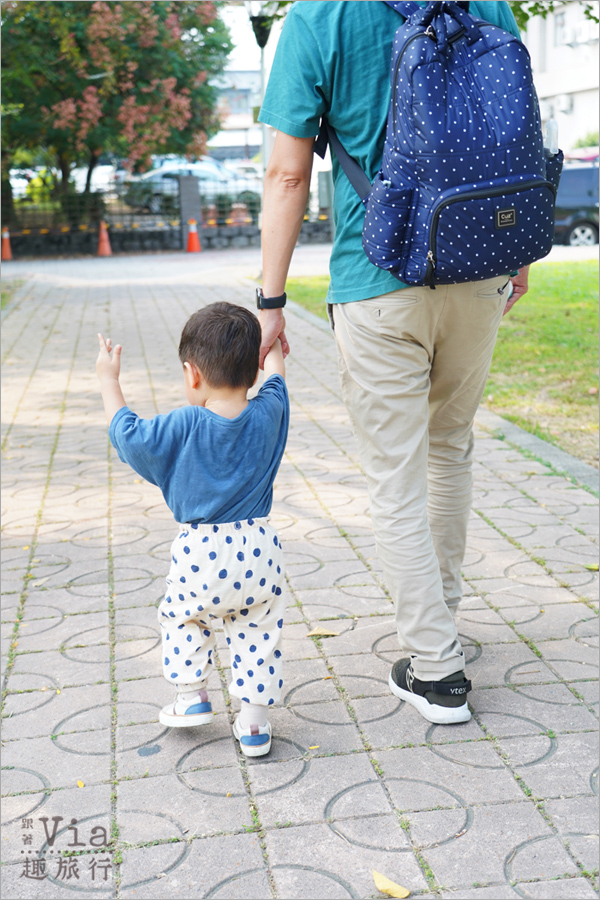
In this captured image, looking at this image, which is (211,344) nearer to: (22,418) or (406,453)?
(406,453)

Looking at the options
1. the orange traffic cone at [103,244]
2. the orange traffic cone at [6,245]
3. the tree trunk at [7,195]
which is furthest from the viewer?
the orange traffic cone at [103,244]

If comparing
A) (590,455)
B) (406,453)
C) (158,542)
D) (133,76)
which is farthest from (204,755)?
(133,76)

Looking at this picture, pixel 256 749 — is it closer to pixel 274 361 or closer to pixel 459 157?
pixel 274 361

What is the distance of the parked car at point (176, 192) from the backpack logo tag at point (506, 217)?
24.0 metres

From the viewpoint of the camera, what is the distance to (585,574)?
3750 millimetres

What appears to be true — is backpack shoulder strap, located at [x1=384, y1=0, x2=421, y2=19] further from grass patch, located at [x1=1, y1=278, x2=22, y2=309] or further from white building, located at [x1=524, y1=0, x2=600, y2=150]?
white building, located at [x1=524, y1=0, x2=600, y2=150]

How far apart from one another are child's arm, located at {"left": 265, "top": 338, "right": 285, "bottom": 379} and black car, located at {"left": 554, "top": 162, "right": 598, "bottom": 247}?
Answer: 55.2 ft

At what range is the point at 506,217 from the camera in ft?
7.58

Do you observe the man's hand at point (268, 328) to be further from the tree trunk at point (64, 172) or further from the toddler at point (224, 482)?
the tree trunk at point (64, 172)

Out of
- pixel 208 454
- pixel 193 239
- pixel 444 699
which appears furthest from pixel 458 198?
pixel 193 239

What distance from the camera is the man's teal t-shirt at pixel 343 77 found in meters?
2.39

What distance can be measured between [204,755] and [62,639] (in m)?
0.94

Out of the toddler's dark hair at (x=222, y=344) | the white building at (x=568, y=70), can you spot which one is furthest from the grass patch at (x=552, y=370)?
the white building at (x=568, y=70)

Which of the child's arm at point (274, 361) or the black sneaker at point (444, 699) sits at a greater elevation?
the child's arm at point (274, 361)
